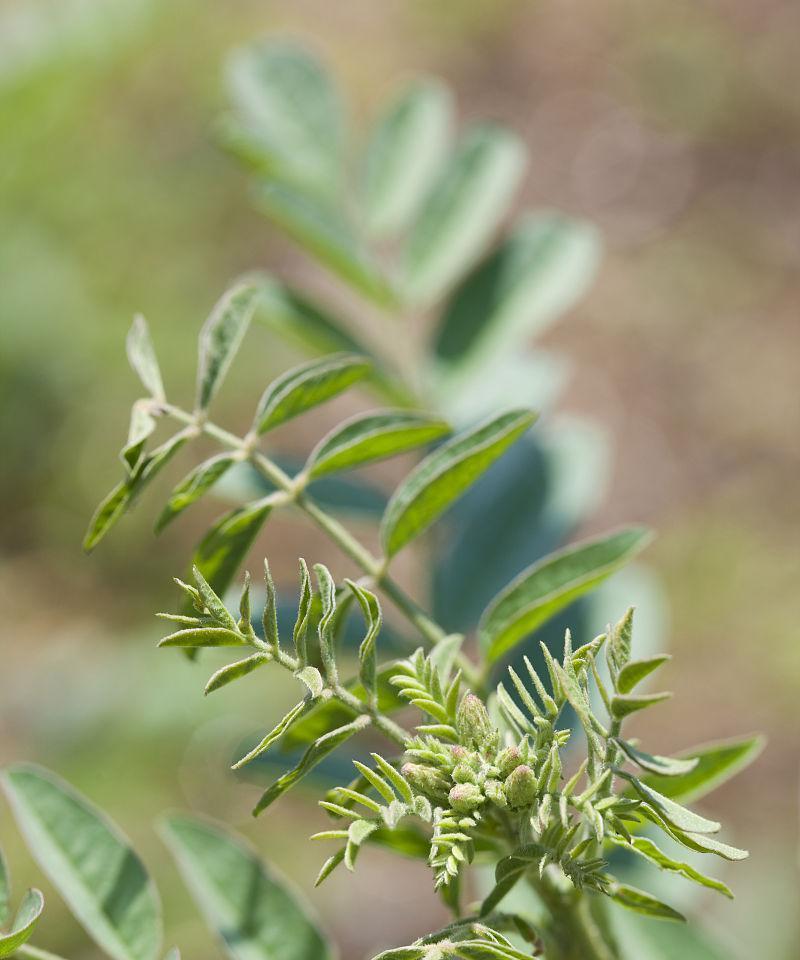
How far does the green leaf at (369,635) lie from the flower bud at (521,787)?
9 cm

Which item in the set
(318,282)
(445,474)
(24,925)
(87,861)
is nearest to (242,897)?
(87,861)

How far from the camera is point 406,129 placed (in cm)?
154

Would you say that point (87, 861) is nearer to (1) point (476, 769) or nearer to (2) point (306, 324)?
(1) point (476, 769)

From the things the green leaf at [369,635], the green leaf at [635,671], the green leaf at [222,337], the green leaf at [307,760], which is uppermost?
the green leaf at [222,337]

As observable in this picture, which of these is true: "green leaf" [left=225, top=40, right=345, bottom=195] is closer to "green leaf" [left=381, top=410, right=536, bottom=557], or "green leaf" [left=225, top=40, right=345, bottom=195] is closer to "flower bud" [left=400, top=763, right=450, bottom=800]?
"green leaf" [left=381, top=410, right=536, bottom=557]

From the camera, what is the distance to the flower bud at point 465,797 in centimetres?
60

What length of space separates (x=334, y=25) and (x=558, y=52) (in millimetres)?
1107

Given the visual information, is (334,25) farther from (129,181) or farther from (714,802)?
(714,802)

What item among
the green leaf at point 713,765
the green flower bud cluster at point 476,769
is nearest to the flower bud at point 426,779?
the green flower bud cluster at point 476,769

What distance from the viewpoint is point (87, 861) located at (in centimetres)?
86

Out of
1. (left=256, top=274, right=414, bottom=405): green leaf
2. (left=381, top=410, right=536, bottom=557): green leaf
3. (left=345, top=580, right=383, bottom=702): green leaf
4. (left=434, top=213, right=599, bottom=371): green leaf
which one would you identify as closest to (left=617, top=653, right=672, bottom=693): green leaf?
(left=345, top=580, right=383, bottom=702): green leaf

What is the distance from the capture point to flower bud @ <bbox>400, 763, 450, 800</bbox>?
61 centimetres

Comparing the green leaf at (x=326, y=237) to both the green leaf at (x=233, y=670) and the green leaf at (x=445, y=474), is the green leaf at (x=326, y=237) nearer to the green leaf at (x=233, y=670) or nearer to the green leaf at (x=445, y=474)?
the green leaf at (x=445, y=474)

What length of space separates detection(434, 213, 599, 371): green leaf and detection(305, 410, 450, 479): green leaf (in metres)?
0.50
